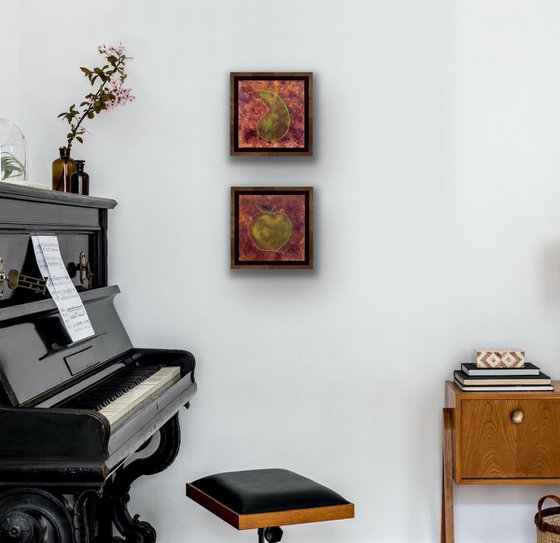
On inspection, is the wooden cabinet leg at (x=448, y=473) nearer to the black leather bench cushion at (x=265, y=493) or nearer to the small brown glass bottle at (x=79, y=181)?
the black leather bench cushion at (x=265, y=493)

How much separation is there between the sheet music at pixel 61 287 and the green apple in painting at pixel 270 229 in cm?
86

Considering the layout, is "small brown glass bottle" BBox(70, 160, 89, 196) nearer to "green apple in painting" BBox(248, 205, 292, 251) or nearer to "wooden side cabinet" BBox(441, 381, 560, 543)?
"green apple in painting" BBox(248, 205, 292, 251)

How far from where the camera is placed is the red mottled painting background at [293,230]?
9.92 feet

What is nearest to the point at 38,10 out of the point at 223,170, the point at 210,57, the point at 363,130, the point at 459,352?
the point at 210,57

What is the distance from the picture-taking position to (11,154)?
250 cm

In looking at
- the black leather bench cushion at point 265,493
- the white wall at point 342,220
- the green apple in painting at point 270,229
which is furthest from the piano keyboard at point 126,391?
the green apple in painting at point 270,229

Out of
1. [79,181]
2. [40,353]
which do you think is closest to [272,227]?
[79,181]

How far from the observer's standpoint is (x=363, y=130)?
306 cm

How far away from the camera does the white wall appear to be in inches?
120

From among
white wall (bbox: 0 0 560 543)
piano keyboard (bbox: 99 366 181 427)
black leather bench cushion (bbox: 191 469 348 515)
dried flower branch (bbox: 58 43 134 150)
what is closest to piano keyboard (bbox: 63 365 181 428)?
piano keyboard (bbox: 99 366 181 427)

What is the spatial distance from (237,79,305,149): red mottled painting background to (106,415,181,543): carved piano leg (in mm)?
1092

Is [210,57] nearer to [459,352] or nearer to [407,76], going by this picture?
[407,76]

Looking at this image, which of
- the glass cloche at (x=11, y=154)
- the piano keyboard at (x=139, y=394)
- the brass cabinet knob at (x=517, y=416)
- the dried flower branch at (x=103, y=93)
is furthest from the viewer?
the dried flower branch at (x=103, y=93)

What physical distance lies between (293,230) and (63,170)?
88 cm
